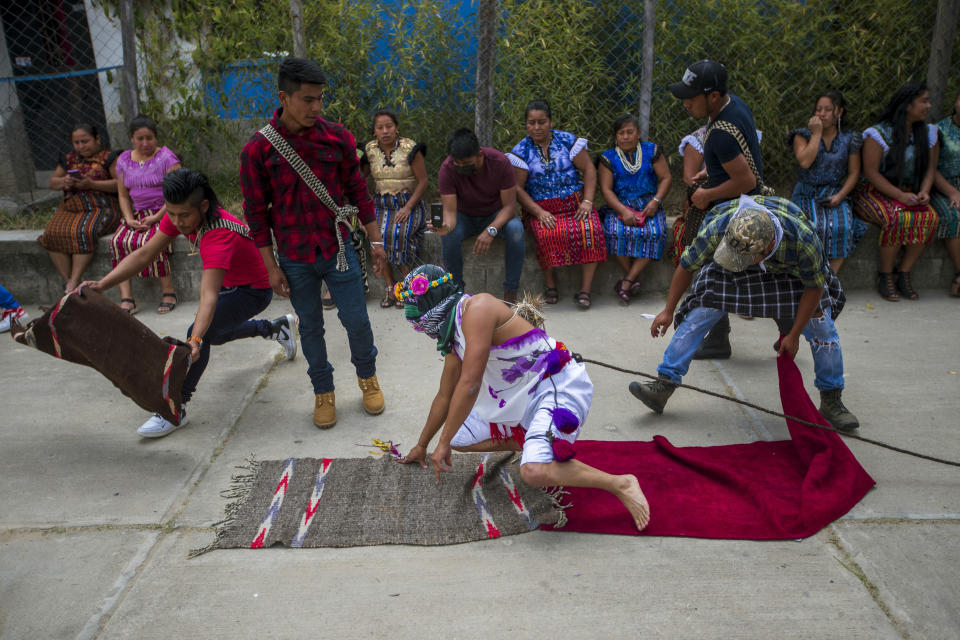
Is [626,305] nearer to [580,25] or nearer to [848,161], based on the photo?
[848,161]

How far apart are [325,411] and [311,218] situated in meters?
1.00

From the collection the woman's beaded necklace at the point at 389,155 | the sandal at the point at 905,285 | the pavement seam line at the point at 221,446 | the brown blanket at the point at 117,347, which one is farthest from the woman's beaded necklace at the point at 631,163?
the brown blanket at the point at 117,347

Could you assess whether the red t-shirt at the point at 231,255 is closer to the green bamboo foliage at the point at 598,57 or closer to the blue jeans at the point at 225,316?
the blue jeans at the point at 225,316

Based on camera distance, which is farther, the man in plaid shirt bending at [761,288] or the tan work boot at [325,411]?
the tan work boot at [325,411]

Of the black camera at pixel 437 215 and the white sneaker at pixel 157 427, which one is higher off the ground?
the black camera at pixel 437 215

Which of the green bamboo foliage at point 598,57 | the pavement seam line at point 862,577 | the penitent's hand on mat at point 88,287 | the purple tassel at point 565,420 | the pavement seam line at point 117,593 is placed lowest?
the pavement seam line at point 862,577

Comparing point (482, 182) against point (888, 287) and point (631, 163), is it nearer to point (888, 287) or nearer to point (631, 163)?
point (631, 163)

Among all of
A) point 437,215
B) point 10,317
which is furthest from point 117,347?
point 437,215

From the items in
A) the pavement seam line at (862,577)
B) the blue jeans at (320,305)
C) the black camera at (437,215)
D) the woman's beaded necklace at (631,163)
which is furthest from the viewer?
the woman's beaded necklace at (631,163)

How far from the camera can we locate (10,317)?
4973 millimetres

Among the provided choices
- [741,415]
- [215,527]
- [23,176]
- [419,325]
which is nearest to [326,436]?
[215,527]

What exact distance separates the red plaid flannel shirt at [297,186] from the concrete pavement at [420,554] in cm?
98

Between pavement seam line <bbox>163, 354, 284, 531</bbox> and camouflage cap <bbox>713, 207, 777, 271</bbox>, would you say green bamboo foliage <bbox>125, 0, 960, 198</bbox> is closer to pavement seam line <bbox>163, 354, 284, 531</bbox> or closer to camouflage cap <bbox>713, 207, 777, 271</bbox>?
→ pavement seam line <bbox>163, 354, 284, 531</bbox>

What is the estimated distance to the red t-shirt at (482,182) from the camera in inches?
200
